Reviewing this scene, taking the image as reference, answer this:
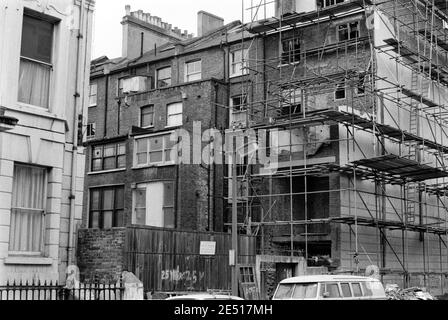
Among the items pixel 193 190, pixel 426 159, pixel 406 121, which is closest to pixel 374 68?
pixel 406 121

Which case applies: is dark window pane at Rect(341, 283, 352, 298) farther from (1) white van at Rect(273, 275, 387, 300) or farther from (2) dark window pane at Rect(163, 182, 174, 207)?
(2) dark window pane at Rect(163, 182, 174, 207)

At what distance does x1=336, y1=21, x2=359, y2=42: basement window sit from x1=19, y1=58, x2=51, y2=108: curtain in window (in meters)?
21.1

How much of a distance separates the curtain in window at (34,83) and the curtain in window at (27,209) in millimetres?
1614

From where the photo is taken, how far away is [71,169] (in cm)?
1560

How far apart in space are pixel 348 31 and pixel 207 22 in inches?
605

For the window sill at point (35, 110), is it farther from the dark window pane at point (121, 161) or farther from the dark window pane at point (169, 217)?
the dark window pane at point (121, 161)

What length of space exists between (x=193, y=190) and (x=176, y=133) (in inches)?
123

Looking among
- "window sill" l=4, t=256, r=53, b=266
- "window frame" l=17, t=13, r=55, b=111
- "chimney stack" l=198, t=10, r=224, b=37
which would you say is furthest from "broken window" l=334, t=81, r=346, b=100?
"window sill" l=4, t=256, r=53, b=266

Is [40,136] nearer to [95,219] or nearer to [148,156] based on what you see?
[148,156]

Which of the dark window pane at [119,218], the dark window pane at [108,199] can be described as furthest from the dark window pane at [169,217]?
the dark window pane at [108,199]

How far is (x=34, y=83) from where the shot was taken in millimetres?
14859

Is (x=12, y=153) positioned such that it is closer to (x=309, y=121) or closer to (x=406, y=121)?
(x=309, y=121)

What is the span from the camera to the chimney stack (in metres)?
45.6

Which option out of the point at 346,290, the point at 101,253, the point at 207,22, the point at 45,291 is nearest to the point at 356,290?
the point at 346,290
